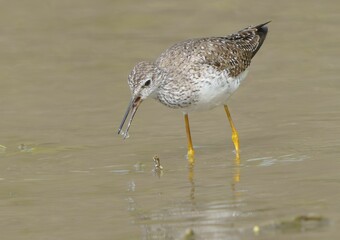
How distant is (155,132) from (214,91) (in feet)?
4.76

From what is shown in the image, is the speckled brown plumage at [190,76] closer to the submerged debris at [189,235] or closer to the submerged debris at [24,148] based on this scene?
the submerged debris at [24,148]

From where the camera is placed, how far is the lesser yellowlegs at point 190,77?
12305 mm

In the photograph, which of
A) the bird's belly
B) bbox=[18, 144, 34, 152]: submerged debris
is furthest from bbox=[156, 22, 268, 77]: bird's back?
bbox=[18, 144, 34, 152]: submerged debris

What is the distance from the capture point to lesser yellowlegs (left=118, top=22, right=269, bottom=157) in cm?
1230

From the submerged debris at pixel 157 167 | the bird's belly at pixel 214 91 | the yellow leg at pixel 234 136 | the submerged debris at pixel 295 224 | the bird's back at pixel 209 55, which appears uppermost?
the bird's back at pixel 209 55

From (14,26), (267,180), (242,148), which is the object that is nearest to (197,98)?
(242,148)

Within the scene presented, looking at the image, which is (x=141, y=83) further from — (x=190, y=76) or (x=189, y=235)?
(x=189, y=235)

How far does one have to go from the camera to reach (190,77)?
12.7m

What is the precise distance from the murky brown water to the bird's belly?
2.04ft

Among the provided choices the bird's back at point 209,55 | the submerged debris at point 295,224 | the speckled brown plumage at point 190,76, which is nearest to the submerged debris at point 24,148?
the speckled brown plumage at point 190,76

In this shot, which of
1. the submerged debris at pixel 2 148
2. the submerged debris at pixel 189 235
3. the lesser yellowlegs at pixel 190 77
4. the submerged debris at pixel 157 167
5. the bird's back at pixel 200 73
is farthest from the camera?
the submerged debris at pixel 2 148

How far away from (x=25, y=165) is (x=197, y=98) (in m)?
2.23

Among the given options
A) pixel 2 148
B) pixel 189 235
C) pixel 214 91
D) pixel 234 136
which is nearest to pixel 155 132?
pixel 234 136

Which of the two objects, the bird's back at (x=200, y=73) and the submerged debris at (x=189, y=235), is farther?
the bird's back at (x=200, y=73)
